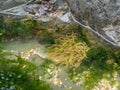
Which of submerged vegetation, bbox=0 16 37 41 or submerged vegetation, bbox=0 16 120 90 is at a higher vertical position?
submerged vegetation, bbox=0 16 37 41

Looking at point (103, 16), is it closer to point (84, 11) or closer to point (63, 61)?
point (84, 11)

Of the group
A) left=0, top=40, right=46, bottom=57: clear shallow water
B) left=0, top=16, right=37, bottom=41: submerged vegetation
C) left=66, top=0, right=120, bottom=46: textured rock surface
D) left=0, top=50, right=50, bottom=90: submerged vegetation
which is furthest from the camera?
left=0, top=16, right=37, bottom=41: submerged vegetation

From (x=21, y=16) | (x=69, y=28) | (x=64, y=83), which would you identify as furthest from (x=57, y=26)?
(x=64, y=83)

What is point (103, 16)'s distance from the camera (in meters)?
5.90

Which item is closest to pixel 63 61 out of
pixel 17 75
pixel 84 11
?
pixel 17 75

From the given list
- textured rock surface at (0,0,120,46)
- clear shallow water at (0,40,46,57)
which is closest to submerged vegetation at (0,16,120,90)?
clear shallow water at (0,40,46,57)

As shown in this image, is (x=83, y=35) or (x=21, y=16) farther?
(x=21, y=16)

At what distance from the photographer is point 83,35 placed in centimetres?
640

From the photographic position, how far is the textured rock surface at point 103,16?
19.0 feet

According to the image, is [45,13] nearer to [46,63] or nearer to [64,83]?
[46,63]

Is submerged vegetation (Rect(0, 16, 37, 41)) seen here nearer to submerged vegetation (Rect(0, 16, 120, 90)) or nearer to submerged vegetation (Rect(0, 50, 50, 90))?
submerged vegetation (Rect(0, 16, 120, 90))

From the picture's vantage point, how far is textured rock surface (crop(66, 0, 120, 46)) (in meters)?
5.80

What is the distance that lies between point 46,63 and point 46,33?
2.26ft

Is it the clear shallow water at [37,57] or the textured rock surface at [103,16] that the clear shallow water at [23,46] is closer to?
the clear shallow water at [37,57]
